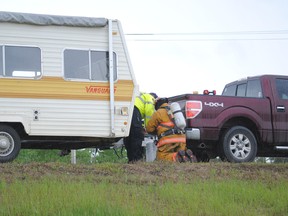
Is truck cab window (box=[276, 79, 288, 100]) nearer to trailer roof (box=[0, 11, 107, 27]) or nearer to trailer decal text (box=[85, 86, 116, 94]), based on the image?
trailer decal text (box=[85, 86, 116, 94])

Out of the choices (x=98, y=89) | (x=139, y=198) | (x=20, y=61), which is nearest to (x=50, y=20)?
(x=20, y=61)

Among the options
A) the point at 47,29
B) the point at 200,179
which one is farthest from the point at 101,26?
the point at 200,179

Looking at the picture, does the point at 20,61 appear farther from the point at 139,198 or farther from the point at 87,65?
the point at 139,198

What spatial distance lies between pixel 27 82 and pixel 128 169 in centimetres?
266

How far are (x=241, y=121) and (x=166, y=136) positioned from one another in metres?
1.83

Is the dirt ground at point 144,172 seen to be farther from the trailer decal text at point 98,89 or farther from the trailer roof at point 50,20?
the trailer roof at point 50,20

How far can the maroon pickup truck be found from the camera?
11.7 metres

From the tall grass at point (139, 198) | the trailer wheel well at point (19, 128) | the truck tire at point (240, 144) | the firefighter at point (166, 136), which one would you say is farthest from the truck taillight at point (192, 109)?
the trailer wheel well at point (19, 128)

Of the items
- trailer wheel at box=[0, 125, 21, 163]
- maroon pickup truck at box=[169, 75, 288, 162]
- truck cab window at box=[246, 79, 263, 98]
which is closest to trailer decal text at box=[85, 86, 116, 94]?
Result: trailer wheel at box=[0, 125, 21, 163]

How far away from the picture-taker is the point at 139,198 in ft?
25.2

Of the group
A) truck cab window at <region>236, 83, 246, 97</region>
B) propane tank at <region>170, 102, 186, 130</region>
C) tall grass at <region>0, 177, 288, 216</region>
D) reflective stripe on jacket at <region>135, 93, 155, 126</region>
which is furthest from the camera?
truck cab window at <region>236, 83, 246, 97</region>

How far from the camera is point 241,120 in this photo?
40.3ft

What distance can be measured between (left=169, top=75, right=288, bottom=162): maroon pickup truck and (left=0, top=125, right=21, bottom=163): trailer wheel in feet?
11.5

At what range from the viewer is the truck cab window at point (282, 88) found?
1263cm
